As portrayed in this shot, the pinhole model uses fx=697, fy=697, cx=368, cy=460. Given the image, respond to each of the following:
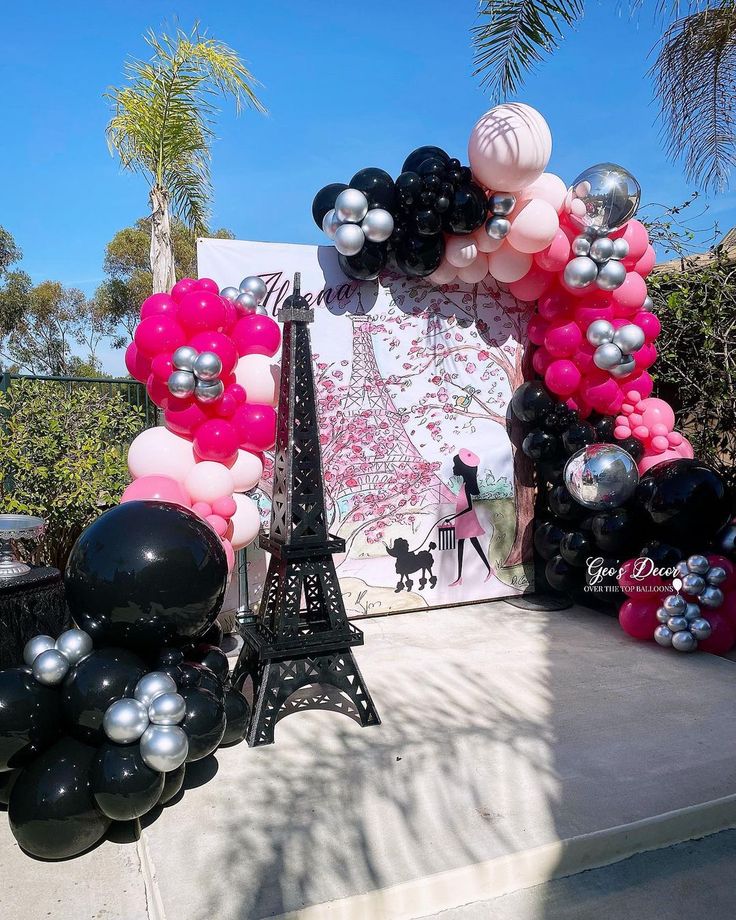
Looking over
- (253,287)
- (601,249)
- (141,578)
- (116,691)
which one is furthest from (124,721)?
(601,249)

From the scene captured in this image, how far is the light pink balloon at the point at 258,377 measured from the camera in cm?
428

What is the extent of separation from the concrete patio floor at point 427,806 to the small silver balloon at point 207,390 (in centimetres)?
189

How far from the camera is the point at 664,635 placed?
487cm

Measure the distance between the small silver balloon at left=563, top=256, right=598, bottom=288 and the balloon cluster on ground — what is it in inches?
135

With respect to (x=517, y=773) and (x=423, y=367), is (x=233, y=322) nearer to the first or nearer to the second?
(x=423, y=367)

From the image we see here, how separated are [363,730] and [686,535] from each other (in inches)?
105

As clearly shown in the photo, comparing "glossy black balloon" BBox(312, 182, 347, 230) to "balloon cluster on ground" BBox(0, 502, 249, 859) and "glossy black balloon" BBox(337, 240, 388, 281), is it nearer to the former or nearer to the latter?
"glossy black balloon" BBox(337, 240, 388, 281)

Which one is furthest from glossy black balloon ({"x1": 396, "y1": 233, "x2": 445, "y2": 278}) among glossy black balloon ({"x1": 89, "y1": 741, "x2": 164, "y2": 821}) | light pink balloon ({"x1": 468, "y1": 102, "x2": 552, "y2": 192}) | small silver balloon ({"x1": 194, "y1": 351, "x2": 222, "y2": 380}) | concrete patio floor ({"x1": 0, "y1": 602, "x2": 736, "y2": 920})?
glossy black balloon ({"x1": 89, "y1": 741, "x2": 164, "y2": 821})

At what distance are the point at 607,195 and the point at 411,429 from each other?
228 cm

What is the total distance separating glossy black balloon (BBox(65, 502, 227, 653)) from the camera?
2.91 meters

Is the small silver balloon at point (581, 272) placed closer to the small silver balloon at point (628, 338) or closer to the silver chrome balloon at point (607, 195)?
the silver chrome balloon at point (607, 195)

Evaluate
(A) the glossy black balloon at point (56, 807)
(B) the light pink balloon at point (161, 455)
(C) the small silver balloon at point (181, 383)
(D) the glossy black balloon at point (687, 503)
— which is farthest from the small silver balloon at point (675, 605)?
(A) the glossy black balloon at point (56, 807)

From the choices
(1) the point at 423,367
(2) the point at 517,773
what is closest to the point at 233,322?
(1) the point at 423,367

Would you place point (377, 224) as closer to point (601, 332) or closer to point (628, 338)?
point (601, 332)
